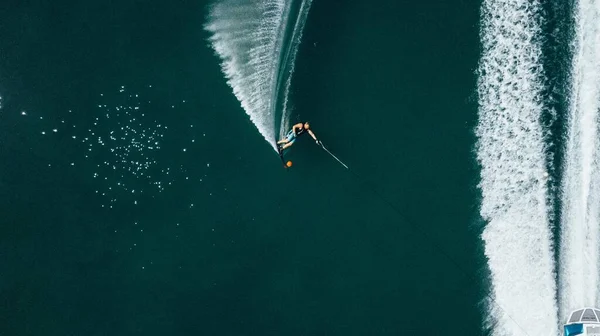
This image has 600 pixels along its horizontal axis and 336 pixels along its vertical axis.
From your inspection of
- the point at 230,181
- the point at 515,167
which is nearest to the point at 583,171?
the point at 515,167

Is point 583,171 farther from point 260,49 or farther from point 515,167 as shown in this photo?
point 260,49

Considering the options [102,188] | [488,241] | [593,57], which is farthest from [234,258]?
[593,57]

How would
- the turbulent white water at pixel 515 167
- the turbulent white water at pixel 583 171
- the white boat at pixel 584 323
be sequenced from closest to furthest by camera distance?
the white boat at pixel 584 323 < the turbulent white water at pixel 583 171 < the turbulent white water at pixel 515 167

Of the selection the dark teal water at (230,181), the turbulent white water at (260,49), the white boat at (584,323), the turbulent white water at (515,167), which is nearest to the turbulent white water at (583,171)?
the white boat at (584,323)

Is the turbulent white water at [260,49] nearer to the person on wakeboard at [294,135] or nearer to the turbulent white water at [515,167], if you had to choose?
the person on wakeboard at [294,135]

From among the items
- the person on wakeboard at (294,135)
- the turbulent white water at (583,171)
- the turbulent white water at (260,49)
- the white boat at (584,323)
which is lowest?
the white boat at (584,323)

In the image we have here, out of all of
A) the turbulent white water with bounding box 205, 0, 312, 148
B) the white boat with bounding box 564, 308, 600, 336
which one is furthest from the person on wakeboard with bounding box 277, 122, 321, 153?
the white boat with bounding box 564, 308, 600, 336

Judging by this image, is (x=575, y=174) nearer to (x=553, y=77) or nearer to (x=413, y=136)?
(x=553, y=77)

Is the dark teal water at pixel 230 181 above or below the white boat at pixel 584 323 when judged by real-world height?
above
